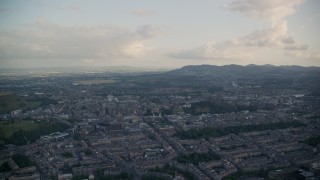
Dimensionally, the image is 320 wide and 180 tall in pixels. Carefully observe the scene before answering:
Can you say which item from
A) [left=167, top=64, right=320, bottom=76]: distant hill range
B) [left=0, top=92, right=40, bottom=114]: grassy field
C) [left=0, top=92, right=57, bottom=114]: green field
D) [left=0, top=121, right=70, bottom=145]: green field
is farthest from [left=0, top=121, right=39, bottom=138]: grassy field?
[left=167, top=64, right=320, bottom=76]: distant hill range

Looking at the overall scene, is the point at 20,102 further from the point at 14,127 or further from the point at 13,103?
the point at 14,127

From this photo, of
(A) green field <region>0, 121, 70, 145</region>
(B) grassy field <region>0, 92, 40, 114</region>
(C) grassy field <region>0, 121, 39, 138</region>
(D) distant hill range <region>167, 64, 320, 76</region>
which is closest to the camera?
(A) green field <region>0, 121, 70, 145</region>

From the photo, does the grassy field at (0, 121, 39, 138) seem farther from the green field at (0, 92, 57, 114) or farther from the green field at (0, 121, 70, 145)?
the green field at (0, 92, 57, 114)

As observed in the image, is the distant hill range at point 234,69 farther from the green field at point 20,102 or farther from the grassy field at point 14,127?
the grassy field at point 14,127

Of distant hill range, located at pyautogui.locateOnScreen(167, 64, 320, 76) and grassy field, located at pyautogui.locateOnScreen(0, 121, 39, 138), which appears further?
distant hill range, located at pyautogui.locateOnScreen(167, 64, 320, 76)

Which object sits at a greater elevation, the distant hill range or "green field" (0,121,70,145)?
the distant hill range

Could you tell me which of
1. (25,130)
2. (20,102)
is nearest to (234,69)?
(20,102)

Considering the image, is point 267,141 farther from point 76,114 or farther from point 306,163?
point 76,114

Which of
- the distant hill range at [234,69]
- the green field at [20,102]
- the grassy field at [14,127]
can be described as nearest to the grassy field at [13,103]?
the green field at [20,102]
